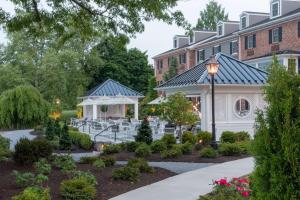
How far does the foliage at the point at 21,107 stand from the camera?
3225cm

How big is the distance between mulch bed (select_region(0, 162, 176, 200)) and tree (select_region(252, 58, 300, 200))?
4190mm

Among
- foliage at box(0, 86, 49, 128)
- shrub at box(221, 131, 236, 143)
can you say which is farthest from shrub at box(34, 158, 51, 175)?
Answer: foliage at box(0, 86, 49, 128)

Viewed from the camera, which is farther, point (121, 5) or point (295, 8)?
point (295, 8)

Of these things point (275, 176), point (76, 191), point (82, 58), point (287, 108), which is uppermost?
point (82, 58)

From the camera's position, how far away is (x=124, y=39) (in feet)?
31.0

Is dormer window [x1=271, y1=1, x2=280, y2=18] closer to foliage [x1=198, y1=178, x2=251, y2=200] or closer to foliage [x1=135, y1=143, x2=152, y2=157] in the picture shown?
foliage [x1=135, y1=143, x2=152, y2=157]

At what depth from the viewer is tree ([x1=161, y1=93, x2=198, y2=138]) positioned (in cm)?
1753

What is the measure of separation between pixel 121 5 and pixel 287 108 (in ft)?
16.4

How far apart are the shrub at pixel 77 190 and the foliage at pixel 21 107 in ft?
83.2

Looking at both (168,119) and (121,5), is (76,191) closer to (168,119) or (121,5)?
(121,5)

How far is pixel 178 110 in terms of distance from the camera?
1755cm

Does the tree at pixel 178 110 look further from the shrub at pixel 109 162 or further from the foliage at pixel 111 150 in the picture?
Answer: the shrub at pixel 109 162

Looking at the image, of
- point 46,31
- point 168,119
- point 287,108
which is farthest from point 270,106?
point 168,119

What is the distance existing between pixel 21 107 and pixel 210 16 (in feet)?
142
